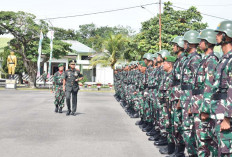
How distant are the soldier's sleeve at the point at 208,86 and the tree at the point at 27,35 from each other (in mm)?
26371

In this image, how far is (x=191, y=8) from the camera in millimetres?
29891

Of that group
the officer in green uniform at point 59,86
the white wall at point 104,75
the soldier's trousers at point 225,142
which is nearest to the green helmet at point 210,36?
the soldier's trousers at point 225,142

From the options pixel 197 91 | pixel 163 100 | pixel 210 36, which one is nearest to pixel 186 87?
pixel 197 91

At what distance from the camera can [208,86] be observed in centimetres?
445

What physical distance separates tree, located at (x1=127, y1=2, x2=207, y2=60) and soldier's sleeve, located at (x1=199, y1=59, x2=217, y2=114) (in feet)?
78.2

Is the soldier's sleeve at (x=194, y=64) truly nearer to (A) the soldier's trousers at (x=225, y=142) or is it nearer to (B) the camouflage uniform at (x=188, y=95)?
(B) the camouflage uniform at (x=188, y=95)

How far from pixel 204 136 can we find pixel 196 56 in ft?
4.80

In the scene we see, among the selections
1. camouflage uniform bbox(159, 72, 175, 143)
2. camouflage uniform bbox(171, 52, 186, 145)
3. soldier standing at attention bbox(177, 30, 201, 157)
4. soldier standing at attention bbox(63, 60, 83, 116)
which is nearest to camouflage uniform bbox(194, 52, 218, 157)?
soldier standing at attention bbox(177, 30, 201, 157)

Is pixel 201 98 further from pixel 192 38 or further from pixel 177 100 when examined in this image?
pixel 192 38

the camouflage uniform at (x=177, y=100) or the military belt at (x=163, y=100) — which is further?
the military belt at (x=163, y=100)

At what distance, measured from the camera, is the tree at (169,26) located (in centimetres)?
2861

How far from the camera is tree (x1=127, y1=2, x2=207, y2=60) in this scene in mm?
28609

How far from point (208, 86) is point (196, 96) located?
53cm

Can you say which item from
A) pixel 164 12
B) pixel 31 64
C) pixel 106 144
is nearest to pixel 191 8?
pixel 164 12
